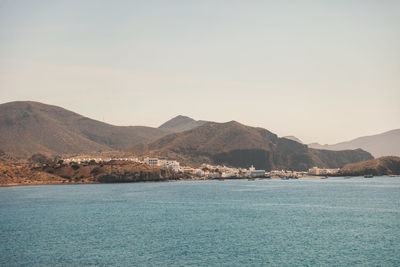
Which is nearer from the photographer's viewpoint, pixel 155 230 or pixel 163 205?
pixel 155 230

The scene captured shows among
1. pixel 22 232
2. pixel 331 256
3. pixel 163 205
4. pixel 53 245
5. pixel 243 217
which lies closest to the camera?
pixel 331 256

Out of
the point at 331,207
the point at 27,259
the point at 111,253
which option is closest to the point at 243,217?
the point at 331,207

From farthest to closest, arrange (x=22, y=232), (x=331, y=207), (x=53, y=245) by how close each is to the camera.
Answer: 1. (x=331, y=207)
2. (x=22, y=232)
3. (x=53, y=245)

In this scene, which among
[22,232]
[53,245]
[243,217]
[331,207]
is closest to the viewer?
[53,245]

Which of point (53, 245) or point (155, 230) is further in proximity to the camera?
point (155, 230)

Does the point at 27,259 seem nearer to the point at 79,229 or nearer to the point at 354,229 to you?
the point at 79,229

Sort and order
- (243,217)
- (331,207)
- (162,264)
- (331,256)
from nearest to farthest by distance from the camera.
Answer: (162,264) < (331,256) < (243,217) < (331,207)

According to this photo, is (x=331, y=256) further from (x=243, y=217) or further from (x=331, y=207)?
(x=331, y=207)

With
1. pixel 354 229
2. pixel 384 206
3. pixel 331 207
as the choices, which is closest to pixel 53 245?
pixel 354 229

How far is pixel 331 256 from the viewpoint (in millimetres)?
48062

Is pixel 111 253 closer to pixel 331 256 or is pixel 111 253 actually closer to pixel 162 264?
pixel 162 264

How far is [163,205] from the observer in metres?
108

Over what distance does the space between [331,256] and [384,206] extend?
6253cm

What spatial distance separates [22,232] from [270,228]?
43.2m
